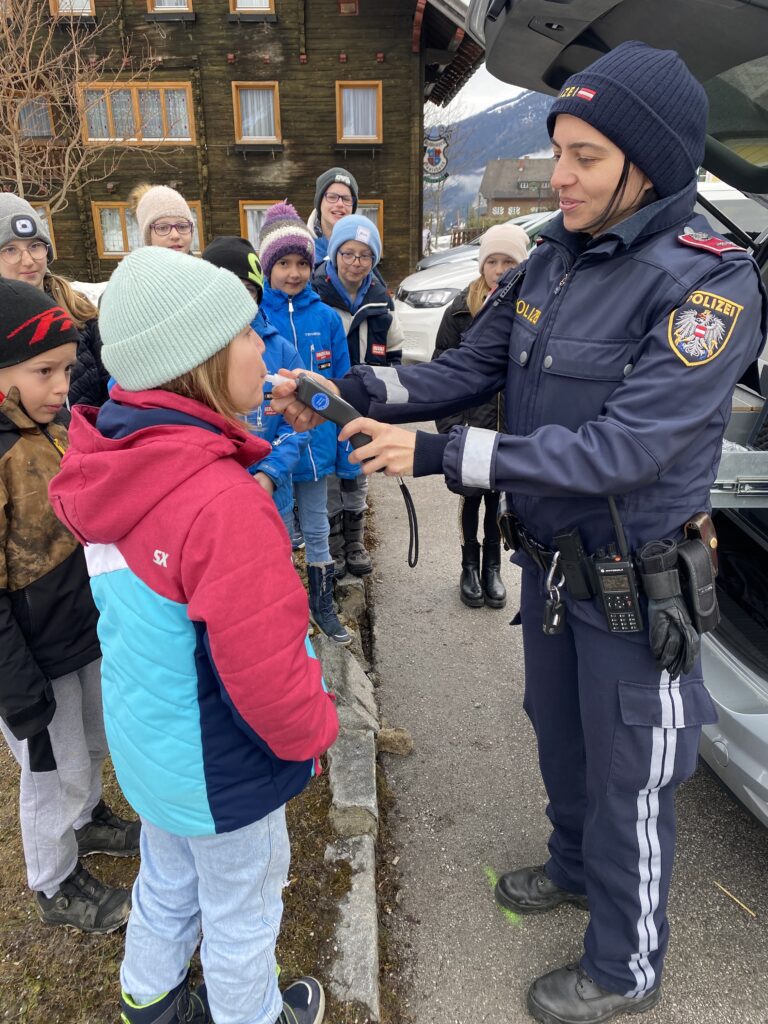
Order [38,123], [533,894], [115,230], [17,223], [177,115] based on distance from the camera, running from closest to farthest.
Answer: [533,894] → [17,223] → [38,123] → [177,115] → [115,230]

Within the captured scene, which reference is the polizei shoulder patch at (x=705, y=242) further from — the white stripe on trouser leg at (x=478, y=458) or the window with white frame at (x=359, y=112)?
the window with white frame at (x=359, y=112)

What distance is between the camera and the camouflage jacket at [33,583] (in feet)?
5.89

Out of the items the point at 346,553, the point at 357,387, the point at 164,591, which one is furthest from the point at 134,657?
the point at 346,553

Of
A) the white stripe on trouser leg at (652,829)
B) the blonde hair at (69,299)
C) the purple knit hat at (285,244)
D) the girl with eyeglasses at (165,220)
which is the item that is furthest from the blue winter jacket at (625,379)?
the girl with eyeglasses at (165,220)

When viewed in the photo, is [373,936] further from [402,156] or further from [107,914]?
[402,156]

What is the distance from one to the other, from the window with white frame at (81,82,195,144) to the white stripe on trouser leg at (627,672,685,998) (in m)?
17.9

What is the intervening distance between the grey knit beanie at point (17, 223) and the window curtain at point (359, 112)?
48.5ft

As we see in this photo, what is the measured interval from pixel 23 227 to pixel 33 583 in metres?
1.63

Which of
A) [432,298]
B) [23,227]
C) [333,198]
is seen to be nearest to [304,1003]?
[23,227]

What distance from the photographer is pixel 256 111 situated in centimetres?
1605

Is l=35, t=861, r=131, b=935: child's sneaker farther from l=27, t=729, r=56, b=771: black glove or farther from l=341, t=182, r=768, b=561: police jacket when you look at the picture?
l=341, t=182, r=768, b=561: police jacket

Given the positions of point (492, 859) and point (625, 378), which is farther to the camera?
point (492, 859)

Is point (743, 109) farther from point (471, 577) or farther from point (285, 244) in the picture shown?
point (471, 577)

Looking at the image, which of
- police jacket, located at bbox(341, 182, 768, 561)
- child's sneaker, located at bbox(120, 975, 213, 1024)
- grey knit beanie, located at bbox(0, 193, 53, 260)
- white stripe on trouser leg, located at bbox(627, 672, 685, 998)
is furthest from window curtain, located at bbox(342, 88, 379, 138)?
child's sneaker, located at bbox(120, 975, 213, 1024)
